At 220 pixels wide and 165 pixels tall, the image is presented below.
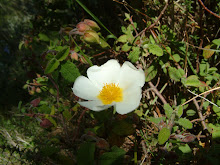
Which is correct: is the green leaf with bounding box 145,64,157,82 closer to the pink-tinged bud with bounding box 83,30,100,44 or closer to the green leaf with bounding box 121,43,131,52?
the green leaf with bounding box 121,43,131,52

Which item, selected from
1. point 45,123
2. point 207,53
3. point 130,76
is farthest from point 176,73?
point 45,123

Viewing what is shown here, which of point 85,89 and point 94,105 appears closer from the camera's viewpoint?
point 94,105

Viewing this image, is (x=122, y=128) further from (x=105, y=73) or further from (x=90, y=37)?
(x=90, y=37)

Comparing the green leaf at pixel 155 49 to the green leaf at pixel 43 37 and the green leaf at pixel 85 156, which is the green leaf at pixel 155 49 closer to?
the green leaf at pixel 85 156

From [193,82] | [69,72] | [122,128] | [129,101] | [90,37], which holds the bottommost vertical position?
[122,128]

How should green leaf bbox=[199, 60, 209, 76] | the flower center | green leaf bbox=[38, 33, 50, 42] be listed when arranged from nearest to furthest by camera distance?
the flower center → green leaf bbox=[199, 60, 209, 76] → green leaf bbox=[38, 33, 50, 42]

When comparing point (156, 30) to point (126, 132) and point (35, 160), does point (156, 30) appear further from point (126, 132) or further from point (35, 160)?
point (35, 160)

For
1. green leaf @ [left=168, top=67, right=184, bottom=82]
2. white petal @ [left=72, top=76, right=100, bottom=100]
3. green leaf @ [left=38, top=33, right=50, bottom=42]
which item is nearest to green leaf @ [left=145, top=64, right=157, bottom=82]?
green leaf @ [left=168, top=67, right=184, bottom=82]
